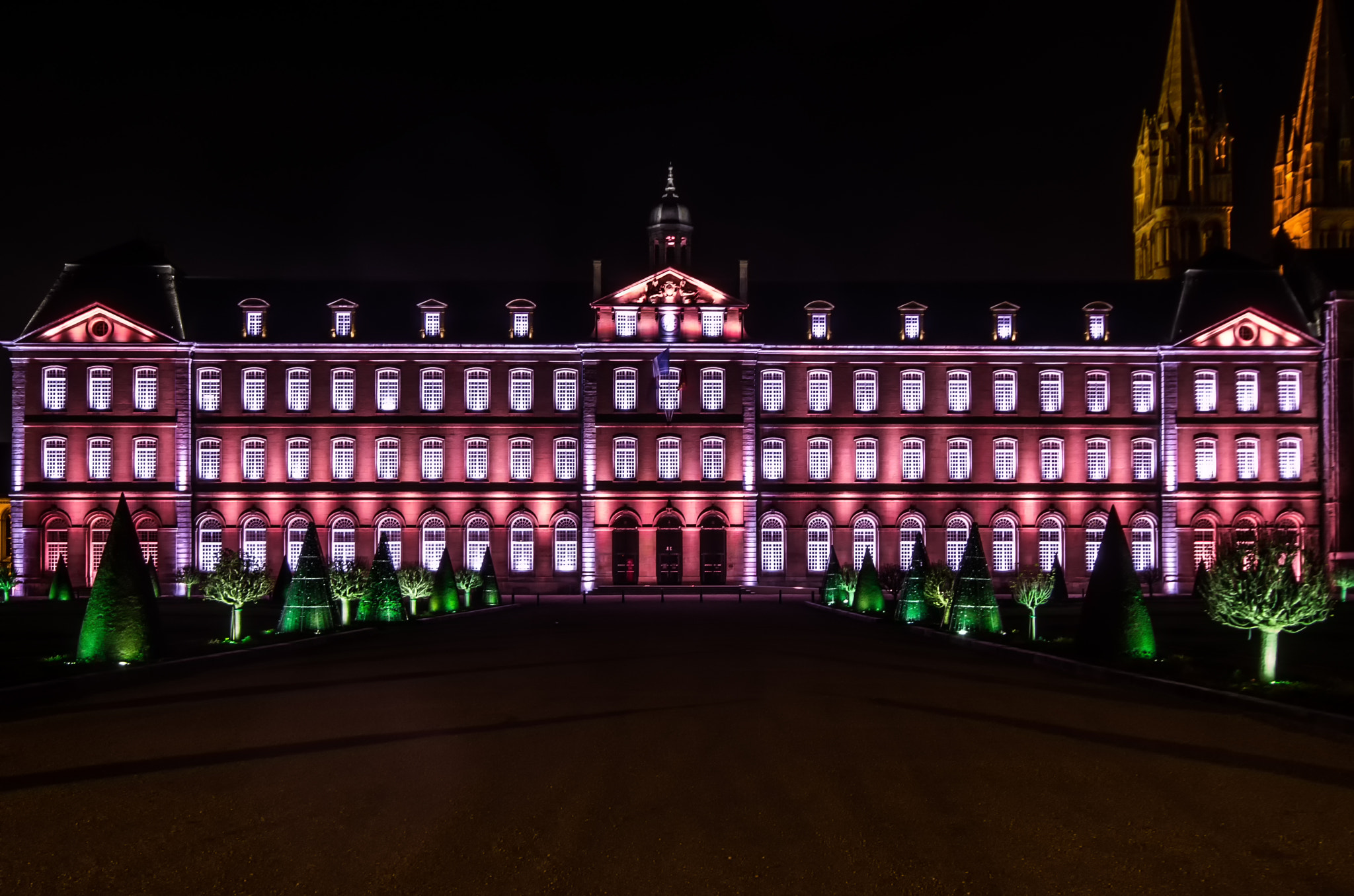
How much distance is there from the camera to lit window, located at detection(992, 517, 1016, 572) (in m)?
51.1

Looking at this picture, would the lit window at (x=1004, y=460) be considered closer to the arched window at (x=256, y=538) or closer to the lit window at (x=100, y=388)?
the arched window at (x=256, y=538)

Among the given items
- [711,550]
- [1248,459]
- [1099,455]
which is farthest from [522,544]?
[1248,459]

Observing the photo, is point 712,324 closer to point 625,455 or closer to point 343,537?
point 625,455

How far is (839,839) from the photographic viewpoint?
910 cm

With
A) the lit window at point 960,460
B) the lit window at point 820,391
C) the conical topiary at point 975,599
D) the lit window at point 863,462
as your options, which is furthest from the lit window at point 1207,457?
the conical topiary at point 975,599

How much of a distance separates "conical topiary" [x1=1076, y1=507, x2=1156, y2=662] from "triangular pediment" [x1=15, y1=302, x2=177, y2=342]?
137 ft

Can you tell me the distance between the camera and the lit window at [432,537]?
5056 cm

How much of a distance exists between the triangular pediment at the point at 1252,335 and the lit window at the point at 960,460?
10545 mm

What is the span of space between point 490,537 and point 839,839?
42.7 m

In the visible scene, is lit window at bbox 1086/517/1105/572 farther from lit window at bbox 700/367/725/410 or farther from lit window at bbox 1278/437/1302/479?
lit window at bbox 700/367/725/410

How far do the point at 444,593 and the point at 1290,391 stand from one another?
38.4 metres

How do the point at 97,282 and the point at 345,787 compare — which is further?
the point at 97,282

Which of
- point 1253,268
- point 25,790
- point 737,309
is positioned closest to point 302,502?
point 737,309

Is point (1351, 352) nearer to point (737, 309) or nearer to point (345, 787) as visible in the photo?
point (737, 309)
